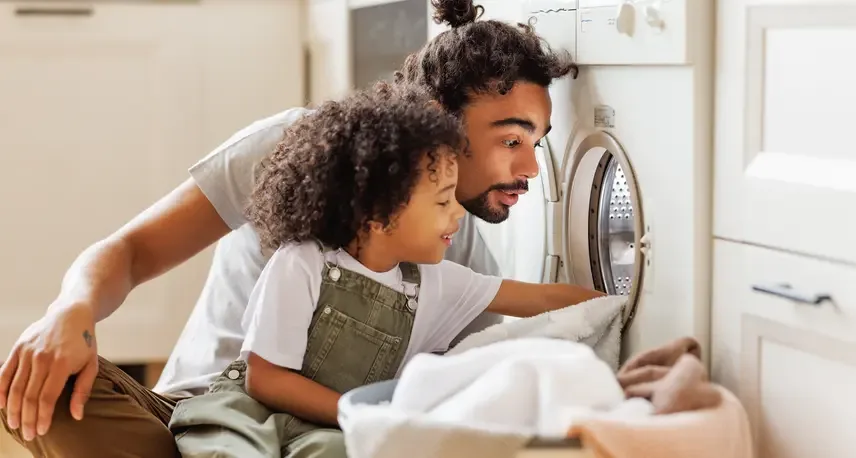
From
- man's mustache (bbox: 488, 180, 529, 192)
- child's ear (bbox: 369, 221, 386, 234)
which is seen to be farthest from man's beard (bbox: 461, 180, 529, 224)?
child's ear (bbox: 369, 221, 386, 234)

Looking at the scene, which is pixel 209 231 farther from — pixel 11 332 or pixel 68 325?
pixel 11 332

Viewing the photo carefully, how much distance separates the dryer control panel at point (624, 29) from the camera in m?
1.16

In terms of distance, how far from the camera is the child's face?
1.17m

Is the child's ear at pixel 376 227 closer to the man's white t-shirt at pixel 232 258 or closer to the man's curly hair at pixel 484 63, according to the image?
the man's curly hair at pixel 484 63

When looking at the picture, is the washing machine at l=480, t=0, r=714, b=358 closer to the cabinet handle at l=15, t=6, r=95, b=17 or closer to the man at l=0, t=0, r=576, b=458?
the man at l=0, t=0, r=576, b=458

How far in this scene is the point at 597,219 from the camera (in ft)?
4.96

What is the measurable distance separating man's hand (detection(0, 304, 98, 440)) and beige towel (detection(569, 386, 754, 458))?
56cm

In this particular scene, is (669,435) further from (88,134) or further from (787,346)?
(88,134)

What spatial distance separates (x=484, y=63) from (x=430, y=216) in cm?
28

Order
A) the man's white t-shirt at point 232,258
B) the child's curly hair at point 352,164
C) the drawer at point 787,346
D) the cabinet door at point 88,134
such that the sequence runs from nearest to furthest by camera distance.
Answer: the drawer at point 787,346 → the child's curly hair at point 352,164 → the man's white t-shirt at point 232,258 → the cabinet door at point 88,134

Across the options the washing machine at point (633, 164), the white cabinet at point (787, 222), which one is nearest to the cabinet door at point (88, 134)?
the washing machine at point (633, 164)

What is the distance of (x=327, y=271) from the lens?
1229 millimetres

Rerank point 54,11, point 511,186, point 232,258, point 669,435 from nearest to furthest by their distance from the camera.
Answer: point 669,435 < point 511,186 < point 232,258 < point 54,11

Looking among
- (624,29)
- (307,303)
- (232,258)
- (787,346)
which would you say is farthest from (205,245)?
(787,346)
